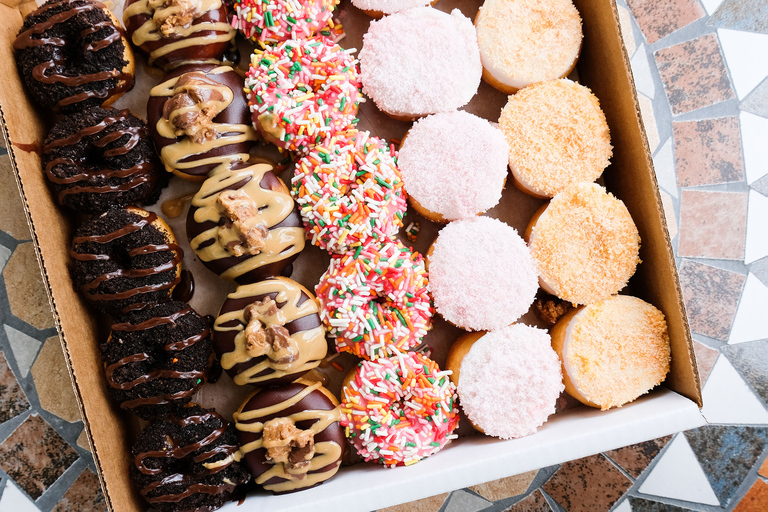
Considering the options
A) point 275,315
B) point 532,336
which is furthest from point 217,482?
point 532,336

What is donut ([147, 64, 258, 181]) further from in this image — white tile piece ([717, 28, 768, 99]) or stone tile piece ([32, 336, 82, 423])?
white tile piece ([717, 28, 768, 99])

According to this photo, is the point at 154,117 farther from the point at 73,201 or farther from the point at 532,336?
the point at 532,336

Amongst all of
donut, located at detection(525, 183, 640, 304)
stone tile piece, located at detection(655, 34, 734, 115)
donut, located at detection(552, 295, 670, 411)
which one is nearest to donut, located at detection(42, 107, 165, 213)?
donut, located at detection(525, 183, 640, 304)

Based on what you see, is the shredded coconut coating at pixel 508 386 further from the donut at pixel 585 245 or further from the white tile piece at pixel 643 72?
the white tile piece at pixel 643 72

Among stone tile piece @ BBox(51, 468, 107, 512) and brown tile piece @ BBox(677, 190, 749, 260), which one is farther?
brown tile piece @ BBox(677, 190, 749, 260)

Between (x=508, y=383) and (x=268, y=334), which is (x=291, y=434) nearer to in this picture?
(x=268, y=334)

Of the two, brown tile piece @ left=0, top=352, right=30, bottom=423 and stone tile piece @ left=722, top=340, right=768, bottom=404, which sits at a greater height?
brown tile piece @ left=0, top=352, right=30, bottom=423

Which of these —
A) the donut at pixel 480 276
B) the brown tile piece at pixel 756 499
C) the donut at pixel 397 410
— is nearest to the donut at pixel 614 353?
the donut at pixel 480 276
